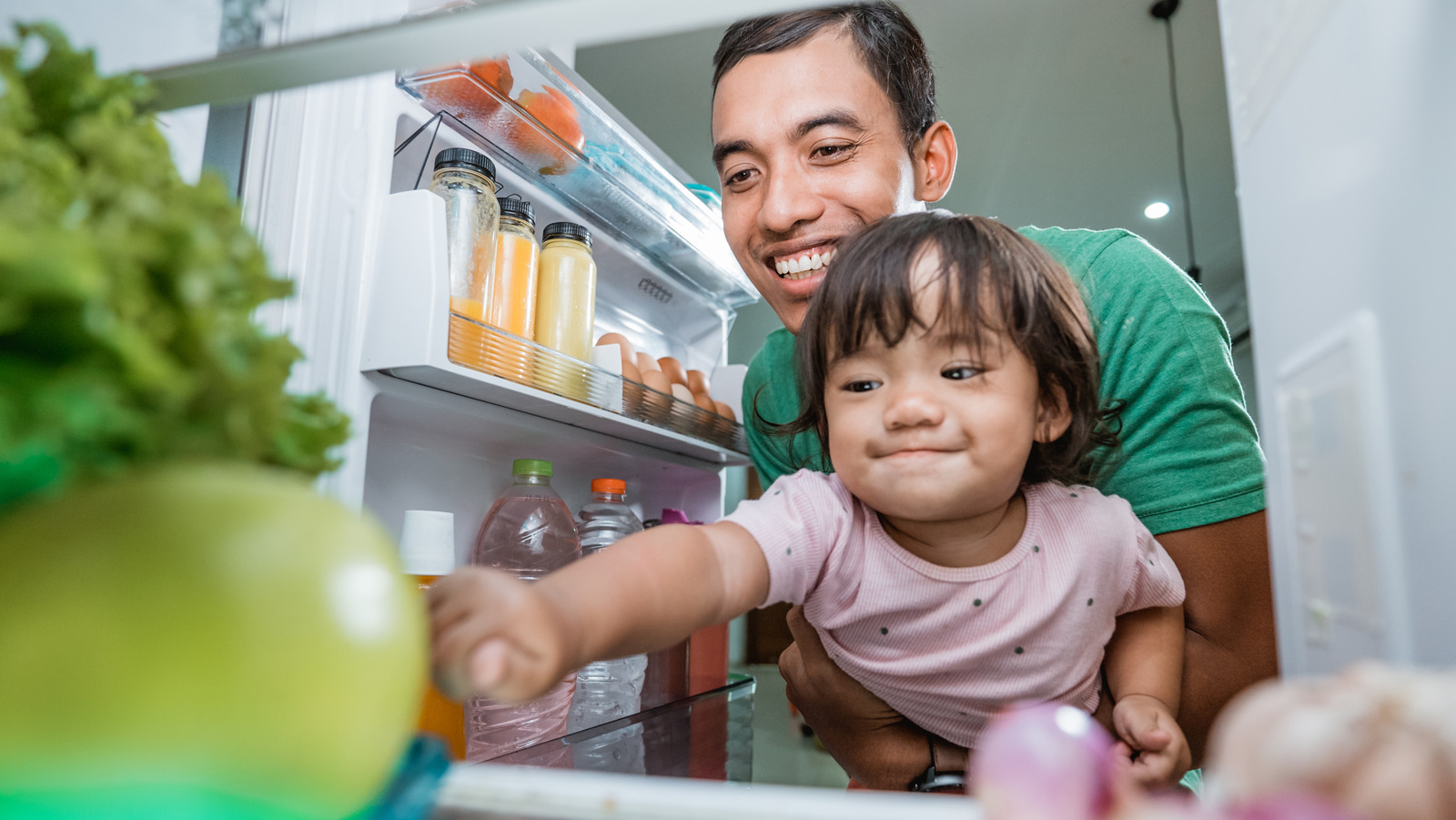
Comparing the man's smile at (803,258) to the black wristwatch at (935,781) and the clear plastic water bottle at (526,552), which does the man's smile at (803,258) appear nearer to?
the clear plastic water bottle at (526,552)

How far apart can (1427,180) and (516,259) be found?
3.14 feet

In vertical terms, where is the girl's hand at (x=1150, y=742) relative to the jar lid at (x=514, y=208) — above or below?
below

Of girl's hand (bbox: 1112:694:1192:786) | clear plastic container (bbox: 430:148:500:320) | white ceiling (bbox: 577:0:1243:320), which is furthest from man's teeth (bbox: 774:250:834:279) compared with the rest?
white ceiling (bbox: 577:0:1243:320)

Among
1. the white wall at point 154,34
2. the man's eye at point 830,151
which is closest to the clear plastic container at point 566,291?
the man's eye at point 830,151

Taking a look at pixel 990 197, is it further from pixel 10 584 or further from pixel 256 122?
pixel 10 584

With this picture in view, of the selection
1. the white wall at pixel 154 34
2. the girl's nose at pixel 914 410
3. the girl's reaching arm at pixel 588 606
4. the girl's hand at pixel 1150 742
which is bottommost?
the girl's hand at pixel 1150 742

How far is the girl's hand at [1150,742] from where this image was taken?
2.44ft

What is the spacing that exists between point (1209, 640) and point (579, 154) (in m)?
1.08

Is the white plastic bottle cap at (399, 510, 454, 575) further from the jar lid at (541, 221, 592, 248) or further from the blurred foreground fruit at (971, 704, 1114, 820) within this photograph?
the blurred foreground fruit at (971, 704, 1114, 820)

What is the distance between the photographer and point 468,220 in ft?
3.27

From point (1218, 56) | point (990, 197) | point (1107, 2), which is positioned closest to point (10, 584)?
point (1107, 2)

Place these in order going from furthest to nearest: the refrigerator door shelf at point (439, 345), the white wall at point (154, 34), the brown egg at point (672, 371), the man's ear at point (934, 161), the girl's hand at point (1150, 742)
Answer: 1. the brown egg at point (672, 371)
2. the man's ear at point (934, 161)
3. the refrigerator door shelf at point (439, 345)
4. the girl's hand at point (1150, 742)
5. the white wall at point (154, 34)

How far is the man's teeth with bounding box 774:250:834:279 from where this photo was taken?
1222mm

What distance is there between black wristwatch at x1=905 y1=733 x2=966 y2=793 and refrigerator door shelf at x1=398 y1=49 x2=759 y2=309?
962 millimetres
